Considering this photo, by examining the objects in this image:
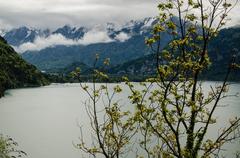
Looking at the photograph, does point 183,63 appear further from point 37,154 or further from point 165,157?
point 37,154

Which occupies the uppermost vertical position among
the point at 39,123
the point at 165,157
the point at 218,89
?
the point at 218,89

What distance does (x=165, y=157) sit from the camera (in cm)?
1988

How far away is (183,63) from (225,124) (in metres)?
123

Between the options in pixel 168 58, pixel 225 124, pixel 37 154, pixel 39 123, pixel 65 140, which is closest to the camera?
pixel 168 58

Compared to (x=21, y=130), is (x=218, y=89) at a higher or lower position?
higher

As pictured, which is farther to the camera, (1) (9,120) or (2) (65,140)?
(1) (9,120)

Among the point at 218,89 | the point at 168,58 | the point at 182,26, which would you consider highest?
the point at 182,26

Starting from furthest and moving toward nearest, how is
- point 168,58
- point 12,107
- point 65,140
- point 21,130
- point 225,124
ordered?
point 12,107
point 225,124
point 21,130
point 65,140
point 168,58

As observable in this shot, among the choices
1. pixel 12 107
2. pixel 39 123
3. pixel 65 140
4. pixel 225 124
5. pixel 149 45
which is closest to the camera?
pixel 149 45

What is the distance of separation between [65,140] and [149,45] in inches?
3721

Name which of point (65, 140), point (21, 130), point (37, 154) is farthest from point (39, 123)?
point (37, 154)

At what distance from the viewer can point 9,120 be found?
5861 inches

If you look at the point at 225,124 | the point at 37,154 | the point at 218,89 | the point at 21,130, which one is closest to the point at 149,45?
the point at 218,89

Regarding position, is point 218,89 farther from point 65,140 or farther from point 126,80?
point 65,140
